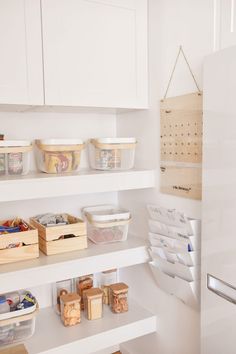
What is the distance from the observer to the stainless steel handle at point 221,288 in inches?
43.1

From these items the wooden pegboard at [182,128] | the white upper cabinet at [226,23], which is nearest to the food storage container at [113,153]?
the wooden pegboard at [182,128]

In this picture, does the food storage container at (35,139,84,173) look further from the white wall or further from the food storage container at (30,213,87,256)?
the white wall

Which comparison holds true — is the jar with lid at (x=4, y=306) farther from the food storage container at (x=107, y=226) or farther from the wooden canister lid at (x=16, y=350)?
the food storage container at (x=107, y=226)

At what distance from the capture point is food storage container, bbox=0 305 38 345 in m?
1.45

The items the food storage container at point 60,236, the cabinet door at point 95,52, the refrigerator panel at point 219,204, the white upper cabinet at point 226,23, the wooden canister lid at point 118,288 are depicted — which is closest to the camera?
the refrigerator panel at point 219,204

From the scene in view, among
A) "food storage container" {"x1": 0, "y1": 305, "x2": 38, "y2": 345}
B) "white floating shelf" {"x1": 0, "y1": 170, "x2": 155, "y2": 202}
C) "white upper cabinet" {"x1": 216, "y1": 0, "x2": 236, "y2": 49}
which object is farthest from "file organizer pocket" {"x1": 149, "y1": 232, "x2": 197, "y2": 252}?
"white upper cabinet" {"x1": 216, "y1": 0, "x2": 236, "y2": 49}

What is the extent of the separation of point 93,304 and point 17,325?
39cm

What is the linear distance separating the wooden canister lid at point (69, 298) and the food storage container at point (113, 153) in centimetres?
68

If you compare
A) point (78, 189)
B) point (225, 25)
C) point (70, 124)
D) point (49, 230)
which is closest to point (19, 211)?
point (49, 230)

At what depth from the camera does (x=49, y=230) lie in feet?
5.10

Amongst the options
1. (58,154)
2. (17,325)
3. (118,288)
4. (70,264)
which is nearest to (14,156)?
(58,154)

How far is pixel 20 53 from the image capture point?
4.53 feet

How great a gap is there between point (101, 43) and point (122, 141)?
48cm

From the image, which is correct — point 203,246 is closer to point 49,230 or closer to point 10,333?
point 49,230
